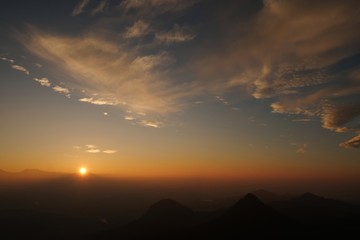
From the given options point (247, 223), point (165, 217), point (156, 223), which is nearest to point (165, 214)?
point (165, 217)

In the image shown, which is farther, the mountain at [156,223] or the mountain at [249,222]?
the mountain at [156,223]

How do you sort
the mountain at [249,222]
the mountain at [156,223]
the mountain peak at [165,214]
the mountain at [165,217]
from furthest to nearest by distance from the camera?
the mountain peak at [165,214], the mountain at [165,217], the mountain at [156,223], the mountain at [249,222]

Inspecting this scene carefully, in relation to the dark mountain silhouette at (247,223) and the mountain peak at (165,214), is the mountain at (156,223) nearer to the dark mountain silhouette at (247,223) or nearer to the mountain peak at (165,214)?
the mountain peak at (165,214)

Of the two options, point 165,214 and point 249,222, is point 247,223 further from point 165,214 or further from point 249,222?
point 165,214

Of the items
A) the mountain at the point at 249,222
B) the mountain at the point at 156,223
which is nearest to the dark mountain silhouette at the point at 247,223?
the mountain at the point at 249,222

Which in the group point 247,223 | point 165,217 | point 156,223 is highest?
point 247,223

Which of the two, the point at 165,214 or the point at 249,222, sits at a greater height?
the point at 249,222

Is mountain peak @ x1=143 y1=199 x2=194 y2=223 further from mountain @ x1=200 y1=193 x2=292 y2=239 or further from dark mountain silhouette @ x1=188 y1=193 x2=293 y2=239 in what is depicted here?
mountain @ x1=200 y1=193 x2=292 y2=239

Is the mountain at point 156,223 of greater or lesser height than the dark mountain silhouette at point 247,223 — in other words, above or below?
below

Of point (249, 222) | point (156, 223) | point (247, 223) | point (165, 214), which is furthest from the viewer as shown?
point (165, 214)

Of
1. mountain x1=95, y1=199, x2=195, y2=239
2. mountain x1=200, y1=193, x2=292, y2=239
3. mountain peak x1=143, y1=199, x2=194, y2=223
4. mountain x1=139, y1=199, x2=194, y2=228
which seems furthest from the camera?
mountain peak x1=143, y1=199, x2=194, y2=223

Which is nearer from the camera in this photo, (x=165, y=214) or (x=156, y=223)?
(x=156, y=223)

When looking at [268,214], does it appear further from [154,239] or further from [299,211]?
[299,211]

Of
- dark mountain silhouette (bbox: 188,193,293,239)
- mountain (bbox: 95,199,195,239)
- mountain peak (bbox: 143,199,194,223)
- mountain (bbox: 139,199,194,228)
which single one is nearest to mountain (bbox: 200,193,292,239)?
dark mountain silhouette (bbox: 188,193,293,239)
